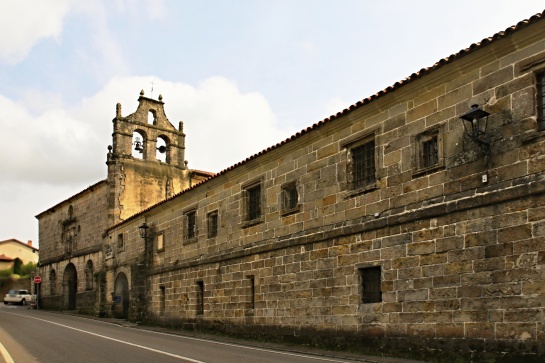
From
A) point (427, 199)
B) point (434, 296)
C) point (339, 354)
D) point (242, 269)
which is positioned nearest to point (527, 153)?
point (427, 199)

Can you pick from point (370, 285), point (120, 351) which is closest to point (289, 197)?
point (370, 285)

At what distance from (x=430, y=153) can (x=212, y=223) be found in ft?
34.0

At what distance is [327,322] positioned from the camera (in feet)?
45.0

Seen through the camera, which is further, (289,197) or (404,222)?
(289,197)

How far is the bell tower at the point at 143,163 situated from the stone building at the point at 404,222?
12.3 meters

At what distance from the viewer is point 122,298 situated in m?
27.7

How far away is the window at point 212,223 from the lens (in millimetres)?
20047

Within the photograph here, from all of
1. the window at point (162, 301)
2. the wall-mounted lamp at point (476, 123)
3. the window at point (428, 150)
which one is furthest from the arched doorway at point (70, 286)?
the wall-mounted lamp at point (476, 123)

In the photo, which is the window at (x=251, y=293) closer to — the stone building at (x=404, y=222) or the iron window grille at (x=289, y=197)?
the stone building at (x=404, y=222)

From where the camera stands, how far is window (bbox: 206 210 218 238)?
20.0 m

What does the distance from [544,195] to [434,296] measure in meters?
2.93

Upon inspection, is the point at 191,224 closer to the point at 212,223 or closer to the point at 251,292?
the point at 212,223

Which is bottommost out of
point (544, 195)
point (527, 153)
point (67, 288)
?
point (67, 288)

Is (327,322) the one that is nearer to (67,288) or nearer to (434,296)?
(434,296)
